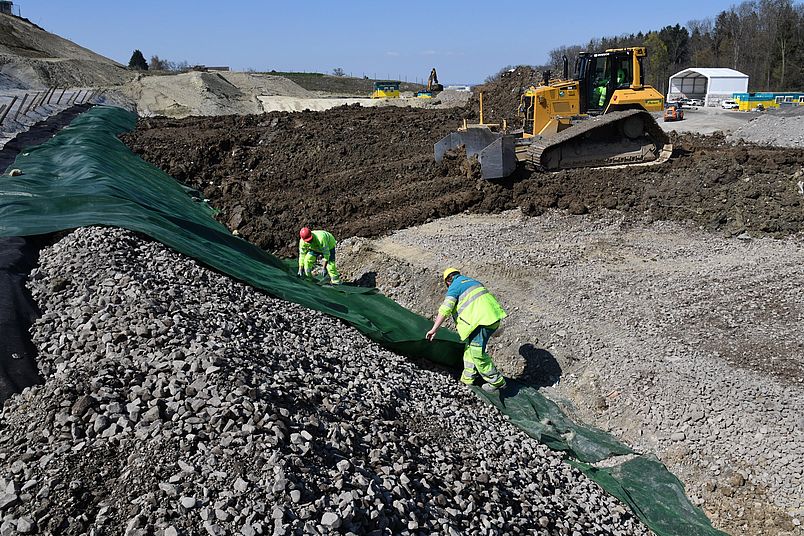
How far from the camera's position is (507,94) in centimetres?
2347

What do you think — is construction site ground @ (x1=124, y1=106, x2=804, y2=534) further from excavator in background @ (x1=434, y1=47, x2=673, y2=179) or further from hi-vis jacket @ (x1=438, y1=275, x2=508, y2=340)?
hi-vis jacket @ (x1=438, y1=275, x2=508, y2=340)

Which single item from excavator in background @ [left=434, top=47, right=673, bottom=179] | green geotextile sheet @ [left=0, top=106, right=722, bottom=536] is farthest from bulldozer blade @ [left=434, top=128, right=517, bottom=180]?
green geotextile sheet @ [left=0, top=106, right=722, bottom=536]

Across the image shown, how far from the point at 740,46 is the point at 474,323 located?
6518cm

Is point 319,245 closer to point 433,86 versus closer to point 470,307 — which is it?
point 470,307

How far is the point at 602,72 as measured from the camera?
545 inches

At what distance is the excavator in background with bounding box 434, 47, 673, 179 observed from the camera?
13.3m

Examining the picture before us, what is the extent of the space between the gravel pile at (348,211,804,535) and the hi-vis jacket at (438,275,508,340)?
138cm

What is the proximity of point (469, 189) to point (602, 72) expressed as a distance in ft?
14.4

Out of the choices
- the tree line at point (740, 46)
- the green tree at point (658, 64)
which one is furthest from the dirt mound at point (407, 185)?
the green tree at point (658, 64)

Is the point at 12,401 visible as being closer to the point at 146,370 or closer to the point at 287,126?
the point at 146,370

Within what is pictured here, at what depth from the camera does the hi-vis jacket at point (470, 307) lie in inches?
256

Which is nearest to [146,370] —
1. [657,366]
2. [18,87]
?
[657,366]

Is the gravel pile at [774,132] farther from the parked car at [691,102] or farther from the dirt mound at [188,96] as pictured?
the dirt mound at [188,96]

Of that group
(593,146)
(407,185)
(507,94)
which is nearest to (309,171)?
(407,185)
